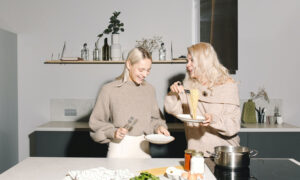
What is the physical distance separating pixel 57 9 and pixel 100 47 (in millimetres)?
703

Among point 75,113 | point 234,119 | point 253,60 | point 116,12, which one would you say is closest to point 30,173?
point 234,119

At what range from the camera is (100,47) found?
4.06 meters

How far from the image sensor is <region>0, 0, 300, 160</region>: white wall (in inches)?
160

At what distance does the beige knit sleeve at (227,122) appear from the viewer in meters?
2.05

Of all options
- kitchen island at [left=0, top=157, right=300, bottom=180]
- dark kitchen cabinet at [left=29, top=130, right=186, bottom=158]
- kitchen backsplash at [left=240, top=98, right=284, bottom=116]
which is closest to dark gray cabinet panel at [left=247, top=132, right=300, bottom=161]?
kitchen backsplash at [left=240, top=98, right=284, bottom=116]

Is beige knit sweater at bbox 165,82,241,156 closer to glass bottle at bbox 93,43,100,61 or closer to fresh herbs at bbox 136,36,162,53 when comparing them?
fresh herbs at bbox 136,36,162,53

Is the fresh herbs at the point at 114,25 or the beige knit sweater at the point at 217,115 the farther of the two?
the fresh herbs at the point at 114,25

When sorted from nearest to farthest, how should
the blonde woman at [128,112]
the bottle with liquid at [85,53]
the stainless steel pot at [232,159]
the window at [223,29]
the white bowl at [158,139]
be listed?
1. the stainless steel pot at [232,159]
2. the white bowl at [158,139]
3. the blonde woman at [128,112]
4. the window at [223,29]
5. the bottle with liquid at [85,53]

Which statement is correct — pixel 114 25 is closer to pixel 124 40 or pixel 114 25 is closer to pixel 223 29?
pixel 124 40

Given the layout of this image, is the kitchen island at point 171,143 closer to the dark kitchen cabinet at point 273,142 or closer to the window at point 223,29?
the dark kitchen cabinet at point 273,142

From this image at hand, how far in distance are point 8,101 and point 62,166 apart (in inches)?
88.2

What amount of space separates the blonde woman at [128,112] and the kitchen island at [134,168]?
331 millimetres

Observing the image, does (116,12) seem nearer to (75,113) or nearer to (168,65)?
(168,65)

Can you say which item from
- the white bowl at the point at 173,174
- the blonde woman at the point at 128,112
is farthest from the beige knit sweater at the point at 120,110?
the white bowl at the point at 173,174
